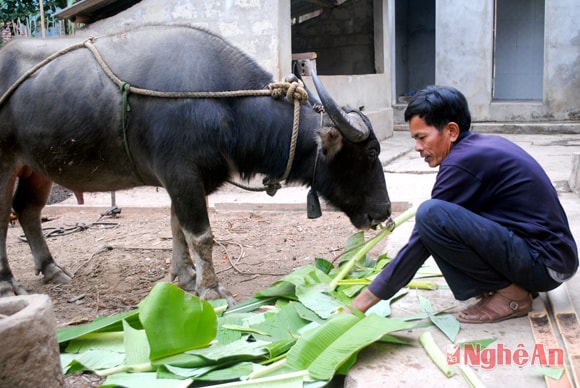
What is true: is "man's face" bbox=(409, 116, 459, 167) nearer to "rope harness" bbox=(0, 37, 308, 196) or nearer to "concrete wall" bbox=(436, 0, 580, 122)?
"rope harness" bbox=(0, 37, 308, 196)

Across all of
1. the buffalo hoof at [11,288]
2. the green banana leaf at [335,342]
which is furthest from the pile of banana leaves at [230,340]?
the buffalo hoof at [11,288]

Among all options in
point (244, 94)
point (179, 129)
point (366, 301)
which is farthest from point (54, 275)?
point (366, 301)

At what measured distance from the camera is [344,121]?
150 inches

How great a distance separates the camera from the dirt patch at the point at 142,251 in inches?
180

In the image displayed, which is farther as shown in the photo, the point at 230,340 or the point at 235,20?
the point at 235,20

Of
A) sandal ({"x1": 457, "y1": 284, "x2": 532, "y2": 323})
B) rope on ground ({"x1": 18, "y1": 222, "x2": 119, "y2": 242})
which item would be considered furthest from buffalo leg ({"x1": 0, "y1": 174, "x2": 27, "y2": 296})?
sandal ({"x1": 457, "y1": 284, "x2": 532, "y2": 323})

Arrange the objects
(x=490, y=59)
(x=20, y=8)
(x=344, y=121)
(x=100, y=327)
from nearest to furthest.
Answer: (x=100, y=327), (x=344, y=121), (x=20, y=8), (x=490, y=59)

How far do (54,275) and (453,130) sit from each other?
3243 millimetres

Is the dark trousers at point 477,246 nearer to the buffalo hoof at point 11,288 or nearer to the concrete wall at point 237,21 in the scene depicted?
the buffalo hoof at point 11,288

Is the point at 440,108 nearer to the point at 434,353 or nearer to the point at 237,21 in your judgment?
the point at 434,353

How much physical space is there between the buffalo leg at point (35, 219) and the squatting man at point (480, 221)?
9.33 ft

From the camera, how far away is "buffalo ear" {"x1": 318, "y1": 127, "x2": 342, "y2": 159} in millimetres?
3939

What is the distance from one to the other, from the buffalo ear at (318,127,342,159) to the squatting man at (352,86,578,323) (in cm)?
102

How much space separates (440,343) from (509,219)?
1.99 feet
